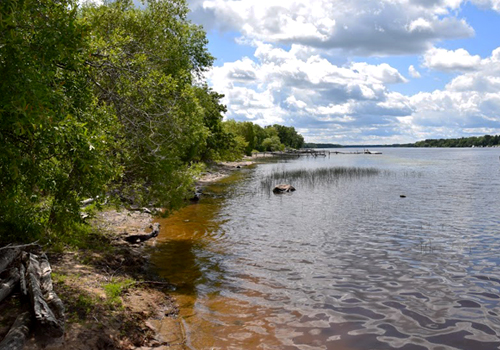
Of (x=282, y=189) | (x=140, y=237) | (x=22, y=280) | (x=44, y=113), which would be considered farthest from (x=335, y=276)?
(x=282, y=189)

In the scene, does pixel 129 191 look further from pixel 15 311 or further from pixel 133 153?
pixel 15 311

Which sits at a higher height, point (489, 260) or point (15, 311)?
point (15, 311)

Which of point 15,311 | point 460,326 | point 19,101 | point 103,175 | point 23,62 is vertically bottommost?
point 460,326

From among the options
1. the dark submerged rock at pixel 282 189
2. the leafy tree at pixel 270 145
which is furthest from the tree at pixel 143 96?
the leafy tree at pixel 270 145

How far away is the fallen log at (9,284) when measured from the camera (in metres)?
7.73

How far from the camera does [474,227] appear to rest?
2203cm

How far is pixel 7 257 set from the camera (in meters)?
8.62

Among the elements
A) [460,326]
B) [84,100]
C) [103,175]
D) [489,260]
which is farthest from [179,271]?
[489,260]

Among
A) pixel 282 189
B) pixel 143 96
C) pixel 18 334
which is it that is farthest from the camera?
pixel 282 189

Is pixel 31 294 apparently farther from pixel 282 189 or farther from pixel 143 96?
pixel 282 189

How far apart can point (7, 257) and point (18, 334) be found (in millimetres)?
2692

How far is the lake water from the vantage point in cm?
969

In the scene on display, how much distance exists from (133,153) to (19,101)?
28.6 ft

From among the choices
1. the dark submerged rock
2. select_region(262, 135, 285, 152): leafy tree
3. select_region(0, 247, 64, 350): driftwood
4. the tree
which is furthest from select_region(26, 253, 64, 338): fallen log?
select_region(262, 135, 285, 152): leafy tree
